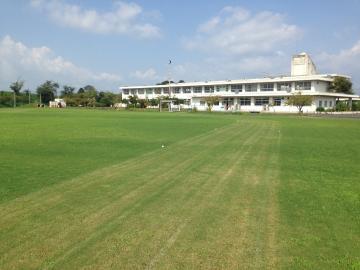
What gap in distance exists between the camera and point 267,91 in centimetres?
9156

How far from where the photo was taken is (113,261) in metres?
4.93

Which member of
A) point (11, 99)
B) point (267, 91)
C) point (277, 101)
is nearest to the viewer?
point (277, 101)

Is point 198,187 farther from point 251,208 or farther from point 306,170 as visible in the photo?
point 306,170

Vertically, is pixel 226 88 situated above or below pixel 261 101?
above

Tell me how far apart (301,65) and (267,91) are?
12.1 m

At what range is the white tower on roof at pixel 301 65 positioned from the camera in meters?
95.8

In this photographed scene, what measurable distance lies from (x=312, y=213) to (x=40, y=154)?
9513 millimetres

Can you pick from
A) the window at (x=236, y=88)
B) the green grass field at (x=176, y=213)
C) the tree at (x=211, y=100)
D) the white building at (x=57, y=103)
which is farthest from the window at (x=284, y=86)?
the green grass field at (x=176, y=213)

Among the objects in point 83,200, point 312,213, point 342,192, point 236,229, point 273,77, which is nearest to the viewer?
point 236,229

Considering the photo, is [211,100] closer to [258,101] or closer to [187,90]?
[258,101]

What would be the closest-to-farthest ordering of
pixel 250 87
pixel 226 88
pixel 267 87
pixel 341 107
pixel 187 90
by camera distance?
pixel 341 107
pixel 267 87
pixel 250 87
pixel 226 88
pixel 187 90

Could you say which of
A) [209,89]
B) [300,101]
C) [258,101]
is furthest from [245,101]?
[300,101]

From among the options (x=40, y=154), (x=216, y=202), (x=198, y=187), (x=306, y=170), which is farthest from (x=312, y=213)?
(x=40, y=154)

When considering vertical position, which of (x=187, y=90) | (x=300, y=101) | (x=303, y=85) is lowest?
(x=300, y=101)
